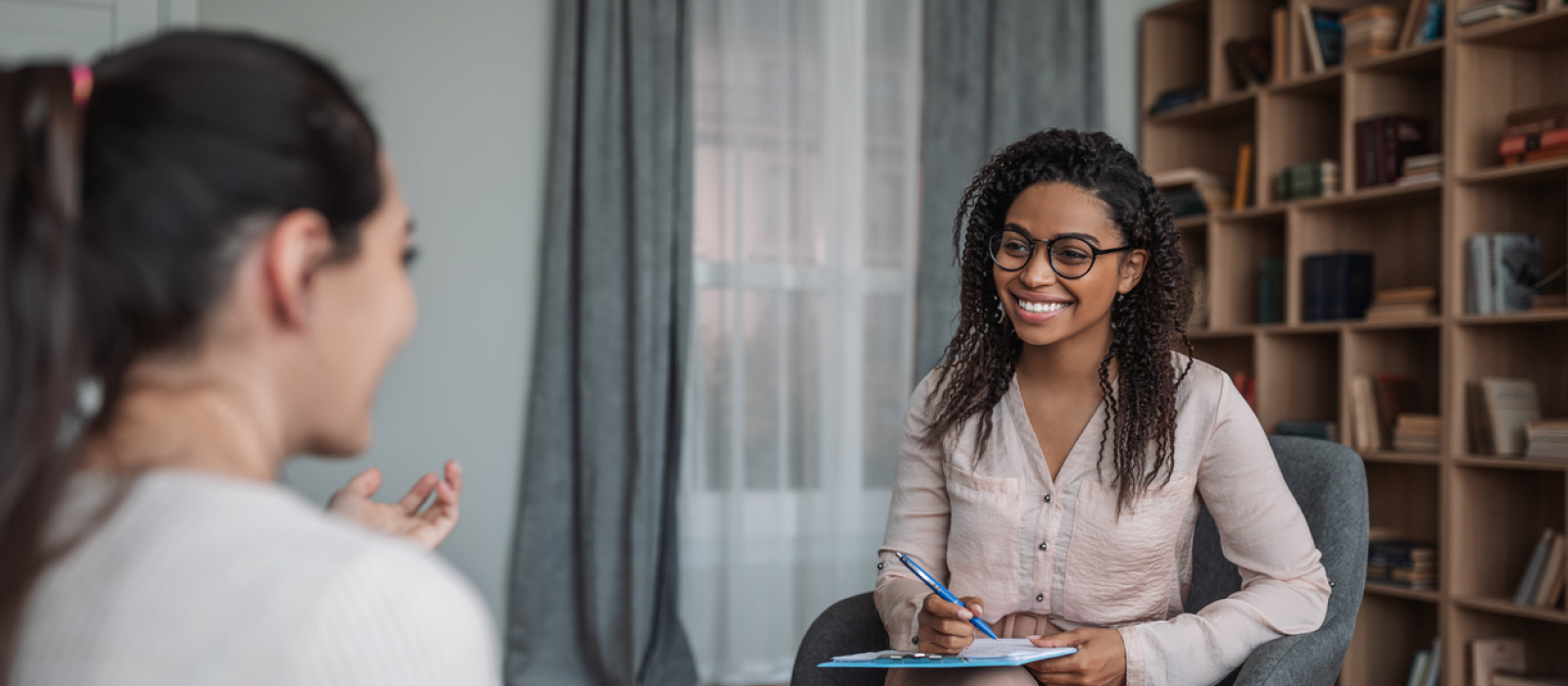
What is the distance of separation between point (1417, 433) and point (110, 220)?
3.13 metres

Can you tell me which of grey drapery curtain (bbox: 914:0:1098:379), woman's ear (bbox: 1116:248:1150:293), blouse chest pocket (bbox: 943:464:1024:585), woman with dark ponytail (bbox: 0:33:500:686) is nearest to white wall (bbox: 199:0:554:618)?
grey drapery curtain (bbox: 914:0:1098:379)

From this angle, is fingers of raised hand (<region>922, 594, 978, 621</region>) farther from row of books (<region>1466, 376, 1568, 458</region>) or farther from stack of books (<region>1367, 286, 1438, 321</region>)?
stack of books (<region>1367, 286, 1438, 321</region>)

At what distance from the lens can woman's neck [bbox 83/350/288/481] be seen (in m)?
0.53

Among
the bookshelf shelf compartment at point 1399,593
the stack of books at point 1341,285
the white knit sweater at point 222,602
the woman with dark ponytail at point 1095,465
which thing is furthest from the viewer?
the stack of books at point 1341,285

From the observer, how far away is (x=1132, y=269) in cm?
151

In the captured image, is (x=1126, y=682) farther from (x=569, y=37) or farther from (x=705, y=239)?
(x=569, y=37)

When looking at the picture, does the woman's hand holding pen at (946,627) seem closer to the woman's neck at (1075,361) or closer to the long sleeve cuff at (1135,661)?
the long sleeve cuff at (1135,661)

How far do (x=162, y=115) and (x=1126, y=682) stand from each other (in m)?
1.18

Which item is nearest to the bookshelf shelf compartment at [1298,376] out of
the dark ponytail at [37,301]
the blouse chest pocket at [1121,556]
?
the blouse chest pocket at [1121,556]

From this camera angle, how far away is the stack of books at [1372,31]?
3018 millimetres

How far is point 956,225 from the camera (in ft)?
5.44

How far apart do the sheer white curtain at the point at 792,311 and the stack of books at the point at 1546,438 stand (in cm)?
164

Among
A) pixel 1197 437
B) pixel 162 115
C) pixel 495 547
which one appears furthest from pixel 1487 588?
pixel 162 115

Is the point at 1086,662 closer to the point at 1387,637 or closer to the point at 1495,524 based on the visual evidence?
the point at 1495,524
